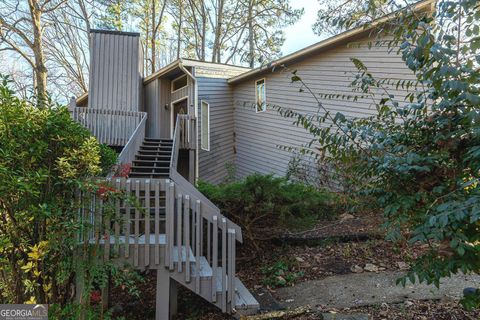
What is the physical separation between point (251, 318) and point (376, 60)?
21.7 feet

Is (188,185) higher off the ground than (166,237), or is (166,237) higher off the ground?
(188,185)

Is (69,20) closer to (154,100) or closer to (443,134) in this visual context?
(154,100)

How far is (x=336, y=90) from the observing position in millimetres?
8648

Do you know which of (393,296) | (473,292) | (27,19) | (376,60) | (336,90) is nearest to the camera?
(473,292)

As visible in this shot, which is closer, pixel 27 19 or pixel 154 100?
pixel 154 100

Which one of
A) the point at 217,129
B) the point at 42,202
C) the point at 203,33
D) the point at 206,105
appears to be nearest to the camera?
the point at 42,202

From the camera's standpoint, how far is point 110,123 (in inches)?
380

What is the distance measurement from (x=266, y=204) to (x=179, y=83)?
9.01 m

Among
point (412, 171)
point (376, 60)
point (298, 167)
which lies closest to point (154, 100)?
point (298, 167)

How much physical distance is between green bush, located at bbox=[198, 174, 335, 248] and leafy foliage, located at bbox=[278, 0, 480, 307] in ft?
8.04

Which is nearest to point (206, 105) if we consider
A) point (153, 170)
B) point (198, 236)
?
point (153, 170)

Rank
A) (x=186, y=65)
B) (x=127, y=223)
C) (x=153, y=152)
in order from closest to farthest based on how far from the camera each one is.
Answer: (x=127, y=223) → (x=153, y=152) → (x=186, y=65)

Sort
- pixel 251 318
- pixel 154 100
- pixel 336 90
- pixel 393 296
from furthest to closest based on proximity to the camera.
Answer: pixel 154 100 → pixel 336 90 → pixel 393 296 → pixel 251 318

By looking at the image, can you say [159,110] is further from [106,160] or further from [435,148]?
[435,148]
